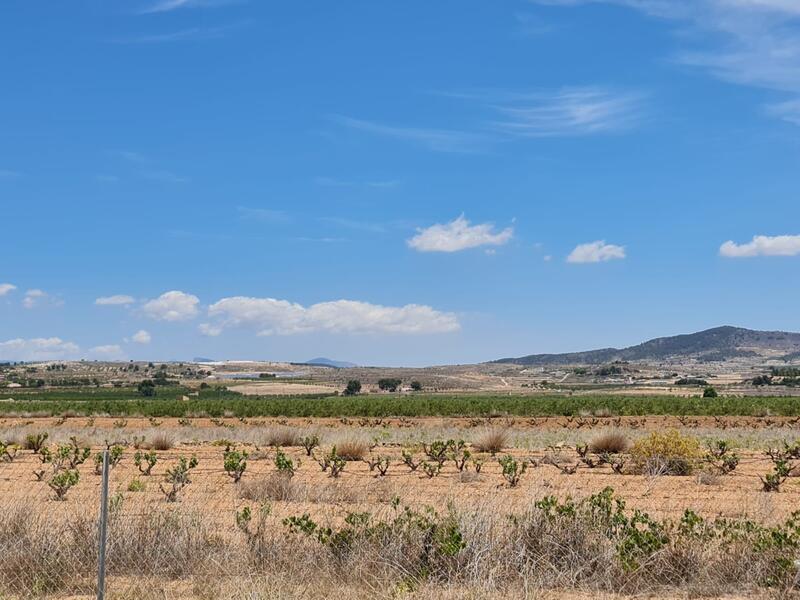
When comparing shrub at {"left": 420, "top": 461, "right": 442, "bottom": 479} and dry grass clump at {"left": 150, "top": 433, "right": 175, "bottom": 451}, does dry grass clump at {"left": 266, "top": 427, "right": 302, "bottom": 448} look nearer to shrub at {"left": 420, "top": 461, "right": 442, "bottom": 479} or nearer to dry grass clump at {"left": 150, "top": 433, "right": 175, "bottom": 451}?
dry grass clump at {"left": 150, "top": 433, "right": 175, "bottom": 451}

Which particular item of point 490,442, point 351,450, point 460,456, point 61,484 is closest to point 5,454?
point 351,450

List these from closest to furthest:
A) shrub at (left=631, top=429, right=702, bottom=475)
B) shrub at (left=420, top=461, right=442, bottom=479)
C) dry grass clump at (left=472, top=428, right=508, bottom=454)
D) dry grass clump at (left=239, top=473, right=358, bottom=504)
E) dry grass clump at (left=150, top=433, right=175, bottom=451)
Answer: dry grass clump at (left=239, top=473, right=358, bottom=504) < shrub at (left=420, top=461, right=442, bottom=479) < shrub at (left=631, top=429, right=702, bottom=475) < dry grass clump at (left=472, top=428, right=508, bottom=454) < dry grass clump at (left=150, top=433, right=175, bottom=451)

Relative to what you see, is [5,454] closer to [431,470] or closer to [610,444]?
[431,470]

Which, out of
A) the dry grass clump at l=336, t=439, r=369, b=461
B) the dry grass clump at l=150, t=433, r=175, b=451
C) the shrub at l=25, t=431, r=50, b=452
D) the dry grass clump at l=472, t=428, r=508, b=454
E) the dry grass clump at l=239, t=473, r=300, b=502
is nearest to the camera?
the dry grass clump at l=239, t=473, r=300, b=502

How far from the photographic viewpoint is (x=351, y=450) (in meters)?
23.6

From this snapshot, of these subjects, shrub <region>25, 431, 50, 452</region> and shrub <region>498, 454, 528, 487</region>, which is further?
shrub <region>25, 431, 50, 452</region>

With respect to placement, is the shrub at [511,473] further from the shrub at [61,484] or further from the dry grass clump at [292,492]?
the shrub at [61,484]

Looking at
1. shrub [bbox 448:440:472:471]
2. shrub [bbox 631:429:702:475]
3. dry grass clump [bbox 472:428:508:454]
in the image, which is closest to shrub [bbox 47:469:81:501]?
shrub [bbox 448:440:472:471]

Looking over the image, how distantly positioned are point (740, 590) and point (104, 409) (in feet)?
200

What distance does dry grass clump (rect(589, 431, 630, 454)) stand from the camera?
959 inches

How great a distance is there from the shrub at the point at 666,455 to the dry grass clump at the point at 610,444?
7.54 feet

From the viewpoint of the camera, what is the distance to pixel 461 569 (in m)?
8.88

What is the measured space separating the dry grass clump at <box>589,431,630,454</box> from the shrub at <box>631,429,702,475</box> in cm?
230

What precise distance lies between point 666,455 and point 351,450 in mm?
8508
